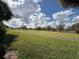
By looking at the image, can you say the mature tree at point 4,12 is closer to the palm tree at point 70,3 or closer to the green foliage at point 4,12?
the green foliage at point 4,12

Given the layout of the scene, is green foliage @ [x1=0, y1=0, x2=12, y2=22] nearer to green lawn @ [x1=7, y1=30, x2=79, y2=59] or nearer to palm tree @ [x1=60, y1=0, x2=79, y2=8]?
green lawn @ [x1=7, y1=30, x2=79, y2=59]

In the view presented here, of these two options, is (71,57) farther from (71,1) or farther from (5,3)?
(5,3)

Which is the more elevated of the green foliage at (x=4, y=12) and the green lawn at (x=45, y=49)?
the green foliage at (x=4, y=12)

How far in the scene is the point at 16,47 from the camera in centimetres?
3192

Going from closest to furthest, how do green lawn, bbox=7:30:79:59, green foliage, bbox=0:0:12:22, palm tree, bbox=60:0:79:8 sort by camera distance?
palm tree, bbox=60:0:79:8 → green lawn, bbox=7:30:79:59 → green foliage, bbox=0:0:12:22

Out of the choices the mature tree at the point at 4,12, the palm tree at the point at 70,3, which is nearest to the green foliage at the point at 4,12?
the mature tree at the point at 4,12

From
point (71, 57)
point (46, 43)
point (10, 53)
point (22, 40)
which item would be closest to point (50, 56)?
point (71, 57)

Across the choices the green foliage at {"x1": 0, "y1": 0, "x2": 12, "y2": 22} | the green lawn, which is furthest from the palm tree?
the green foliage at {"x1": 0, "y1": 0, "x2": 12, "y2": 22}

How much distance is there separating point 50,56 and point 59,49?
303 cm

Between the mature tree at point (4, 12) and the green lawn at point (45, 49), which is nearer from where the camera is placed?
the green lawn at point (45, 49)

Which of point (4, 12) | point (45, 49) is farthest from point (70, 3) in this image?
point (4, 12)

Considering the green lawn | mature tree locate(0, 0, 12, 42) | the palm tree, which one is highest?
mature tree locate(0, 0, 12, 42)

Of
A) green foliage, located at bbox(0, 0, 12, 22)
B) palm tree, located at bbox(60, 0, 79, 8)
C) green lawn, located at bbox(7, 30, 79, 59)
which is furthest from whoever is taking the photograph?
green foliage, located at bbox(0, 0, 12, 22)

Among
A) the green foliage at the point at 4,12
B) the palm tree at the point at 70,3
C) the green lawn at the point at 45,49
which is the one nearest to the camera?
the palm tree at the point at 70,3
